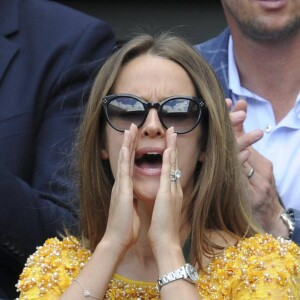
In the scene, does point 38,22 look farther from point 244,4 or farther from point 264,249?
point 264,249

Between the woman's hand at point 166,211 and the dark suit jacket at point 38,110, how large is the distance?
26.1 inches

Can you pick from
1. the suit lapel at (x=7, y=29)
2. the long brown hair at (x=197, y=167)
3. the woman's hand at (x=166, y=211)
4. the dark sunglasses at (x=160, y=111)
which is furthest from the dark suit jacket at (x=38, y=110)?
the woman's hand at (x=166, y=211)

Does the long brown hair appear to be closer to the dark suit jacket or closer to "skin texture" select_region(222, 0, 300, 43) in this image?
the dark suit jacket

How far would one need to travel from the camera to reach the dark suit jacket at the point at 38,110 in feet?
10.9

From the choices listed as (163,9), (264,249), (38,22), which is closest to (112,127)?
(264,249)

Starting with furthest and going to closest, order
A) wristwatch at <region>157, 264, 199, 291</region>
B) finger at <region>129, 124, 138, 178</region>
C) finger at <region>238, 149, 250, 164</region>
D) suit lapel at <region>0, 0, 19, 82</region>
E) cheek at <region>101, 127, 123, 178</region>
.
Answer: suit lapel at <region>0, 0, 19, 82</region>
finger at <region>238, 149, 250, 164</region>
cheek at <region>101, 127, 123, 178</region>
finger at <region>129, 124, 138, 178</region>
wristwatch at <region>157, 264, 199, 291</region>

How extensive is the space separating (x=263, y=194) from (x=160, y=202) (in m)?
0.71

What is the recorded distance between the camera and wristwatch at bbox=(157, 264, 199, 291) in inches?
101

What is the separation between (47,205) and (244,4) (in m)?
1.05

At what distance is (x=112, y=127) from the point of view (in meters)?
2.79

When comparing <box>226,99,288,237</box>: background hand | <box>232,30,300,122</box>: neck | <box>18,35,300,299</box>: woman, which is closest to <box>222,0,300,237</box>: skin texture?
<box>232,30,300,122</box>: neck

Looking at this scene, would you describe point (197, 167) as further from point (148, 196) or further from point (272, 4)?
point (272, 4)

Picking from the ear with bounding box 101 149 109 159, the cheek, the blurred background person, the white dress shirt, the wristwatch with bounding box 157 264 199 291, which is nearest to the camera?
the wristwatch with bounding box 157 264 199 291

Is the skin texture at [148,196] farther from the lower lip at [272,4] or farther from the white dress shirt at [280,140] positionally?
the lower lip at [272,4]
